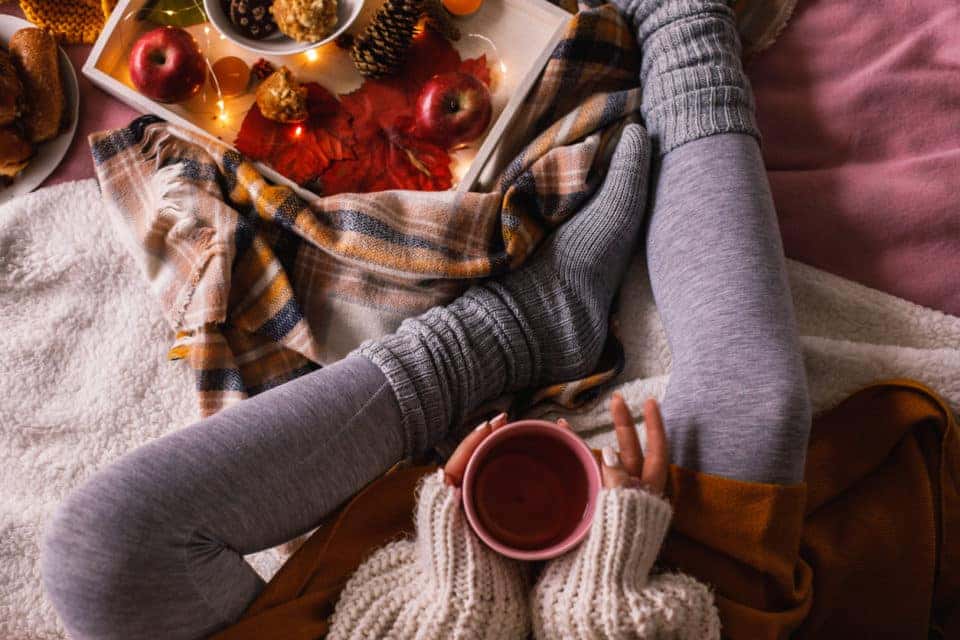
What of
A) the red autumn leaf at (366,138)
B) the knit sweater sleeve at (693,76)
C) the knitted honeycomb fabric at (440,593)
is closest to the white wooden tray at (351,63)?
the red autumn leaf at (366,138)

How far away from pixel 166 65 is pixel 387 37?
0.25m

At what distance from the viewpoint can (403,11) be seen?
78cm

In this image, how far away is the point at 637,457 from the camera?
640mm

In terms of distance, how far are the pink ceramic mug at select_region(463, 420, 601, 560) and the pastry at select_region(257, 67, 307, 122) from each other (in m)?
0.47

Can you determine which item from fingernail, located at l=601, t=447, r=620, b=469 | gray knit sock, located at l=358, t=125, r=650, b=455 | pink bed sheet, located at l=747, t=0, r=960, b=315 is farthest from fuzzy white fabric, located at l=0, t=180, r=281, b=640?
pink bed sheet, located at l=747, t=0, r=960, b=315

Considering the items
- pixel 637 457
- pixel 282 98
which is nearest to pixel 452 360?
pixel 637 457

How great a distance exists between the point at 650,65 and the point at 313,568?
68cm

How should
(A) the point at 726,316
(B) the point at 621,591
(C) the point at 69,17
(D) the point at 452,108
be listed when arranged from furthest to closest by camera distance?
(C) the point at 69,17, (D) the point at 452,108, (A) the point at 726,316, (B) the point at 621,591

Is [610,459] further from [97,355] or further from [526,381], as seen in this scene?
[97,355]

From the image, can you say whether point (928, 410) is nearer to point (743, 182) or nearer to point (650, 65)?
point (743, 182)

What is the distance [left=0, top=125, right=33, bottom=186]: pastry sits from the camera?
→ 811 millimetres

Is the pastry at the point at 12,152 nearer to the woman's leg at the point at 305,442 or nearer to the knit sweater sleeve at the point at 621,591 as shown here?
the woman's leg at the point at 305,442

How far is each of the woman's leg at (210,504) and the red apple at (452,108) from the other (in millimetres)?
289

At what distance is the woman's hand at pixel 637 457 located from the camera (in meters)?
0.60
